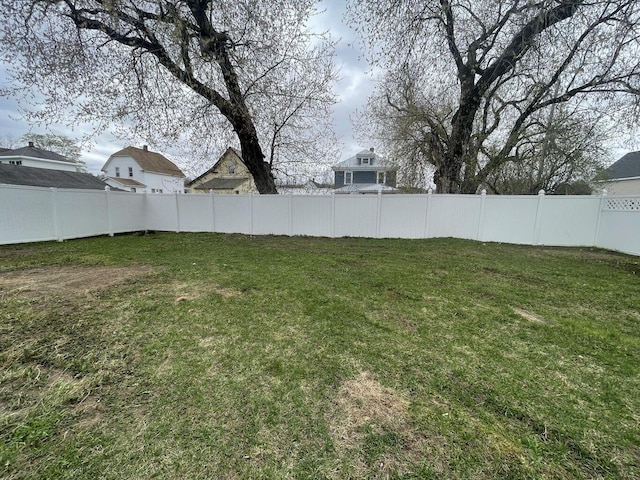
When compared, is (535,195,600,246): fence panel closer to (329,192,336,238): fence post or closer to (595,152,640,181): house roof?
(329,192,336,238): fence post

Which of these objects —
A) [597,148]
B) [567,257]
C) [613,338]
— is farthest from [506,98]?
[613,338]

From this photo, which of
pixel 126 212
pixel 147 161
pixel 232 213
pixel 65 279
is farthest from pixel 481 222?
pixel 147 161

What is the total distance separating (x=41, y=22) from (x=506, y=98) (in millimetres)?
13349

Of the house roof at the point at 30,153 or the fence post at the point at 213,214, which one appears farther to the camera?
the house roof at the point at 30,153

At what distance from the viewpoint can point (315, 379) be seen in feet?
6.46

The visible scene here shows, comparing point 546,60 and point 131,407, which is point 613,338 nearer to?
point 131,407

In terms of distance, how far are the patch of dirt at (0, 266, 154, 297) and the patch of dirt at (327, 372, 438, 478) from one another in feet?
12.4

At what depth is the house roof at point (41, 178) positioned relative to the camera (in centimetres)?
1221

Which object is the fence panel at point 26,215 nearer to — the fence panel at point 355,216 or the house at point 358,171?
the fence panel at point 355,216

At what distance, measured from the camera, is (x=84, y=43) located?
6371 mm

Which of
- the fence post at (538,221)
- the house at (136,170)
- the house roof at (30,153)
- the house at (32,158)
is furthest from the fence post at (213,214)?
the house roof at (30,153)

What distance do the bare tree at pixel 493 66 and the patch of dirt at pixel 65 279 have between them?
8.27 metres

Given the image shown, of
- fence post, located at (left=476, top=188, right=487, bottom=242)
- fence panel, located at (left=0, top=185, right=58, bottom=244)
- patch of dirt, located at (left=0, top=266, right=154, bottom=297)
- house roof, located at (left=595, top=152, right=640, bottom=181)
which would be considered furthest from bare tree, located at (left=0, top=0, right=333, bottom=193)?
house roof, located at (left=595, top=152, right=640, bottom=181)

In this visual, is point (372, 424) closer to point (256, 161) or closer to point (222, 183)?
point (256, 161)
